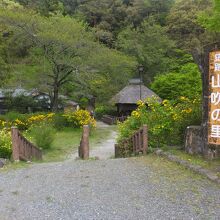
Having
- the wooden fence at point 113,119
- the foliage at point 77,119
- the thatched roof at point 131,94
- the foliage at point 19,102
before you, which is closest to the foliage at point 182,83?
the thatched roof at point 131,94

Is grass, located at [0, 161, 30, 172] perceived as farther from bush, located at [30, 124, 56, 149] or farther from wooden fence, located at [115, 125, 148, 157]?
bush, located at [30, 124, 56, 149]

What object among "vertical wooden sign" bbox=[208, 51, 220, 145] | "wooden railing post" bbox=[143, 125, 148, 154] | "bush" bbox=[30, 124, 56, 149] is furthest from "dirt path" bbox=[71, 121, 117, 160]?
"vertical wooden sign" bbox=[208, 51, 220, 145]

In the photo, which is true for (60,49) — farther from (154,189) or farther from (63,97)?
(154,189)

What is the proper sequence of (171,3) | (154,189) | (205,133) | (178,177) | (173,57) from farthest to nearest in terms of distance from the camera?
1. (171,3)
2. (173,57)
3. (205,133)
4. (178,177)
5. (154,189)

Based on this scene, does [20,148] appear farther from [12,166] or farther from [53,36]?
[53,36]

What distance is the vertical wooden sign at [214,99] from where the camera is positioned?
5598mm

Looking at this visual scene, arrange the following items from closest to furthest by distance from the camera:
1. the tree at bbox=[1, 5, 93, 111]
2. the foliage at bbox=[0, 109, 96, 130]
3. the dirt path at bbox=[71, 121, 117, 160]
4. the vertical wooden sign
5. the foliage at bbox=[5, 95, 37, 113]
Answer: the vertical wooden sign
the dirt path at bbox=[71, 121, 117, 160]
the tree at bbox=[1, 5, 93, 111]
the foliage at bbox=[0, 109, 96, 130]
the foliage at bbox=[5, 95, 37, 113]

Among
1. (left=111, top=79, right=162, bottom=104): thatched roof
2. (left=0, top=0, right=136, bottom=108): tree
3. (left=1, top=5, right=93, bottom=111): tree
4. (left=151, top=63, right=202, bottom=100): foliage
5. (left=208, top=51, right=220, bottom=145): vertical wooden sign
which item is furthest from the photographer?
(left=111, top=79, right=162, bottom=104): thatched roof

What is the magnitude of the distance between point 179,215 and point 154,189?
1.10 metres

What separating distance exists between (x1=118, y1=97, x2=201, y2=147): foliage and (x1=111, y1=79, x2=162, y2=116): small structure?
20.1m

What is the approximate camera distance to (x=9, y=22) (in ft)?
75.8

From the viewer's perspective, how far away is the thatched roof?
30.8m

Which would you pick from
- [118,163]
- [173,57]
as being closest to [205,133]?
[118,163]

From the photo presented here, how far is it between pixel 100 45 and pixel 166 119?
16595 mm
